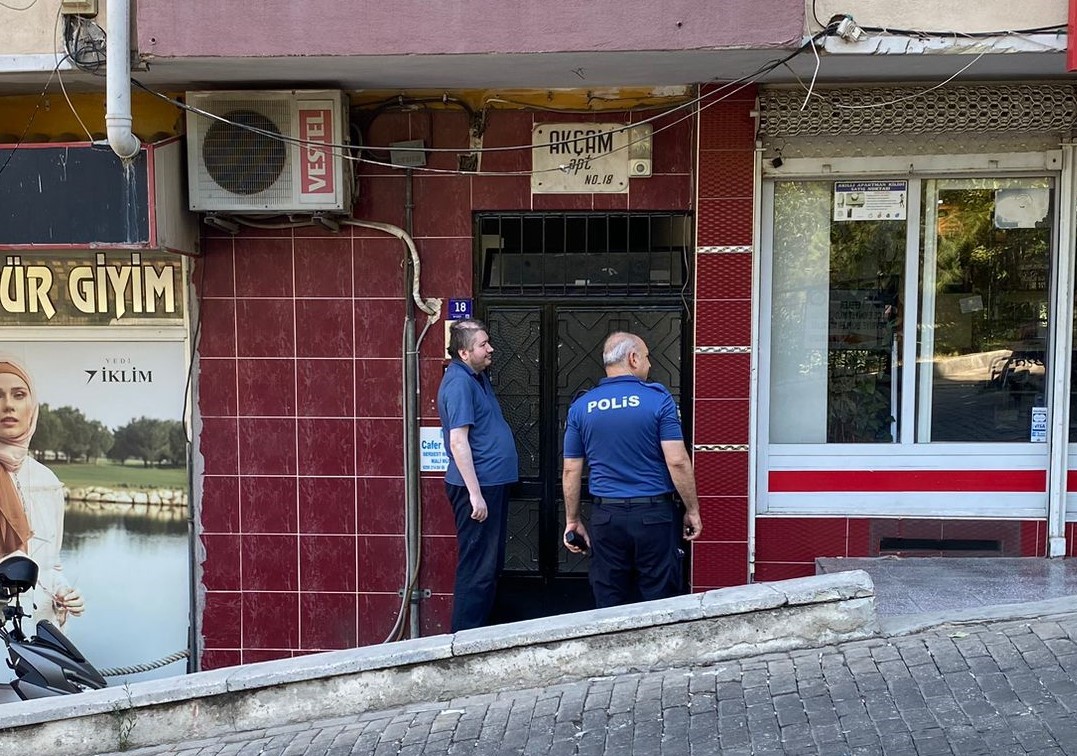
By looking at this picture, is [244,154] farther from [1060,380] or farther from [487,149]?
[1060,380]

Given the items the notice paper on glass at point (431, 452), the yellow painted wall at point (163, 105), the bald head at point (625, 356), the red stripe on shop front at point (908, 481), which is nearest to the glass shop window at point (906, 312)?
the red stripe on shop front at point (908, 481)

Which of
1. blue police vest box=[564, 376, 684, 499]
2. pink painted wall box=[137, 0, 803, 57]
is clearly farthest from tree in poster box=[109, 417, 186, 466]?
blue police vest box=[564, 376, 684, 499]

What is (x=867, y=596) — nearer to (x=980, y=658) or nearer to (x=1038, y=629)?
(x=980, y=658)

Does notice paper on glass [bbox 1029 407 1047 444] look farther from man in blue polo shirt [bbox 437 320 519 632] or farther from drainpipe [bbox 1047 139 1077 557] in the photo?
man in blue polo shirt [bbox 437 320 519 632]

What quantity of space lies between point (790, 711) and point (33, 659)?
148 inches

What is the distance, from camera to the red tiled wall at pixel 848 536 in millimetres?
5770

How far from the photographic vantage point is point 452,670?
4344 millimetres

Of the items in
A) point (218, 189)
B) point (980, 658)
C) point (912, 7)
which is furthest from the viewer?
point (218, 189)

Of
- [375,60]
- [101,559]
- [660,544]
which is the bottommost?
[101,559]

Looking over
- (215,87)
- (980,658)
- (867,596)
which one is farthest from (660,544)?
(215,87)

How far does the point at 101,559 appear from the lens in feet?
20.4

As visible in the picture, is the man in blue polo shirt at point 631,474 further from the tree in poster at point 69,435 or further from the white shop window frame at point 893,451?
the tree in poster at point 69,435

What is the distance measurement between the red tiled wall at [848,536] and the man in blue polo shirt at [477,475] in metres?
1.67

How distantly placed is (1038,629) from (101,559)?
5536 mm
